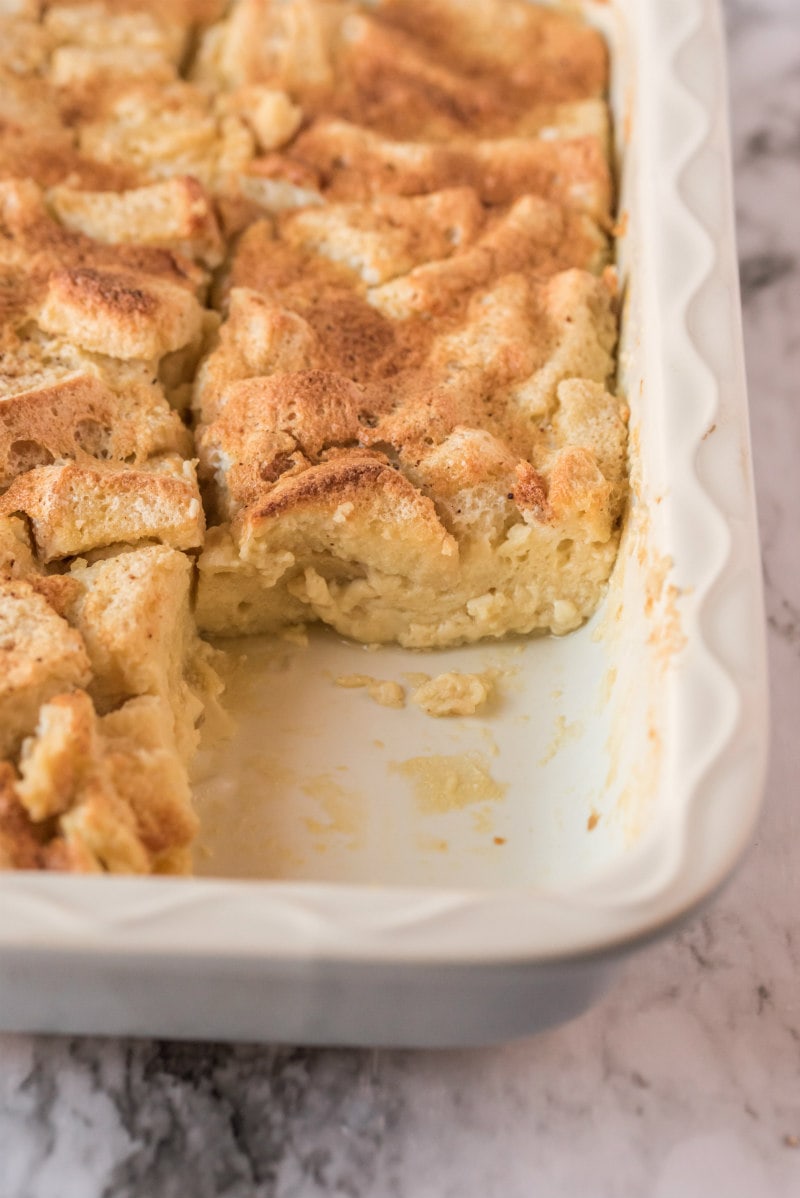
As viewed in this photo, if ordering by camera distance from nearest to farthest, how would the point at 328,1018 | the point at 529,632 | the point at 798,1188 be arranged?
1. the point at 328,1018
2. the point at 798,1188
3. the point at 529,632

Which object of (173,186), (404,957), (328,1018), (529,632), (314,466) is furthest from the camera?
(173,186)

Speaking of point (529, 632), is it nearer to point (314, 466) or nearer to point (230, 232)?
point (314, 466)

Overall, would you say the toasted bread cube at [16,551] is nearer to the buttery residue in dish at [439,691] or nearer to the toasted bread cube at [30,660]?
the toasted bread cube at [30,660]

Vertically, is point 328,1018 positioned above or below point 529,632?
below

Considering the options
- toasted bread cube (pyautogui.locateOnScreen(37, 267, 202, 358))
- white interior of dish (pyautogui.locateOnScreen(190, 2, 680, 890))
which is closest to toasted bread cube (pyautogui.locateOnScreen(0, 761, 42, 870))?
white interior of dish (pyautogui.locateOnScreen(190, 2, 680, 890))

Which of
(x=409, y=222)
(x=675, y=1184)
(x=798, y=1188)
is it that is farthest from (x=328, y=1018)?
(x=409, y=222)

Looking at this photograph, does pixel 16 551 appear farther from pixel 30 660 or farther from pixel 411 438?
pixel 411 438
